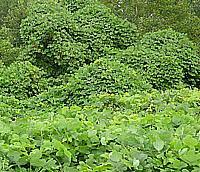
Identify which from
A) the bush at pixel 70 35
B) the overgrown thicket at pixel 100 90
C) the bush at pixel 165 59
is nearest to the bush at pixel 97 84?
the overgrown thicket at pixel 100 90

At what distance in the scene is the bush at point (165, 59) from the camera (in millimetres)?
7684

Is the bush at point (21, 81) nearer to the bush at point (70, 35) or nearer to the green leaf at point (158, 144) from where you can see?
the bush at point (70, 35)

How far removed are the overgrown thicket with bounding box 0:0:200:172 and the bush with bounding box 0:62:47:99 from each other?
2cm

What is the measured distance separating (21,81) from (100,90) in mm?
1470

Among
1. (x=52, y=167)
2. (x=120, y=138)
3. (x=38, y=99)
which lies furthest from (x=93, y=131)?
(x=38, y=99)

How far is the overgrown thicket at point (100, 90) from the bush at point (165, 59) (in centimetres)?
2

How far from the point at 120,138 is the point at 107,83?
4.63 m

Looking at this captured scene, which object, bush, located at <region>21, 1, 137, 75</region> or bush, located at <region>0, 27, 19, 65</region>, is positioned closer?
bush, located at <region>21, 1, 137, 75</region>

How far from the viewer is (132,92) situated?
6223 millimetres

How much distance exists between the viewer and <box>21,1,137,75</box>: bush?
795cm

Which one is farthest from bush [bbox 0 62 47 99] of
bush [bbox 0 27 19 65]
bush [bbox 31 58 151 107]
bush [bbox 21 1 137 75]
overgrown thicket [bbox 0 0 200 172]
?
bush [bbox 0 27 19 65]

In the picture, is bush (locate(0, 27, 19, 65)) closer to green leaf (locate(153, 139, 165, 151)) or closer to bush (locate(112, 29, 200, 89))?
bush (locate(112, 29, 200, 89))

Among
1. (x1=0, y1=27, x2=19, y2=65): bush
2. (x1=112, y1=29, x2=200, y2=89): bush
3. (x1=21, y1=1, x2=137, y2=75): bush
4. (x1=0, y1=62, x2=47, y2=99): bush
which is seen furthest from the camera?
(x1=0, y1=27, x2=19, y2=65): bush

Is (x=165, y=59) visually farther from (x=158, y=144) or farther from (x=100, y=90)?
(x=158, y=144)
